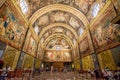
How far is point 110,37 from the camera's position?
720 centimetres

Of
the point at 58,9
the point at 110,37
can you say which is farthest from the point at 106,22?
the point at 58,9

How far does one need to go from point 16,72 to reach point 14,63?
1018 millimetres

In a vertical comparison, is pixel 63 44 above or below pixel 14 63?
above

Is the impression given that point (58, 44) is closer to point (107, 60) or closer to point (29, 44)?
point (29, 44)

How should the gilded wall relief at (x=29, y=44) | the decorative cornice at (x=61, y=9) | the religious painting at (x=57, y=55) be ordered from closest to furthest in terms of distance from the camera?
the gilded wall relief at (x=29, y=44)
the decorative cornice at (x=61, y=9)
the religious painting at (x=57, y=55)

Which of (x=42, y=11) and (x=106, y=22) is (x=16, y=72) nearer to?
(x=42, y=11)

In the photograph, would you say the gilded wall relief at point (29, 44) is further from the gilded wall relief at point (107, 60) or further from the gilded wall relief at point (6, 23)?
the gilded wall relief at point (107, 60)

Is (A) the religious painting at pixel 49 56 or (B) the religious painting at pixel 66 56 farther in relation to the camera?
(B) the religious painting at pixel 66 56

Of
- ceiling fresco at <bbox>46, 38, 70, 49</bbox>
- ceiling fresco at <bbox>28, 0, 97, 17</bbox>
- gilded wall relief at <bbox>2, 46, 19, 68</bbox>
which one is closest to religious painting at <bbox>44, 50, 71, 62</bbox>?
ceiling fresco at <bbox>46, 38, 70, 49</bbox>

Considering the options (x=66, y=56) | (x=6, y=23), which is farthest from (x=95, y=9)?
(x=66, y=56)

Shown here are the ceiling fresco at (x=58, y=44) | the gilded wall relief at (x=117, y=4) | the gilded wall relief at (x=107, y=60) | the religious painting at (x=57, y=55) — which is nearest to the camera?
the gilded wall relief at (x=117, y=4)

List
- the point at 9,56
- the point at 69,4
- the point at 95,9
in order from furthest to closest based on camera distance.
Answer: the point at 69,4
the point at 95,9
the point at 9,56

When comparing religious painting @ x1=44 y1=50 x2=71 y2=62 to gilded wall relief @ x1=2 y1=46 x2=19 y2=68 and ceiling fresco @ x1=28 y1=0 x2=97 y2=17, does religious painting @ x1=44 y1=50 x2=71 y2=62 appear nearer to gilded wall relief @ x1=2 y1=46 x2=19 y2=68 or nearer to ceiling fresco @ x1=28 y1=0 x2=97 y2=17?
ceiling fresco @ x1=28 y1=0 x2=97 y2=17

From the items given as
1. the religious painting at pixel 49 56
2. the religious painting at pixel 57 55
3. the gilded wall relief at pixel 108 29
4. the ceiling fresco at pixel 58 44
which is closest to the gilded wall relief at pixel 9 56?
the gilded wall relief at pixel 108 29
